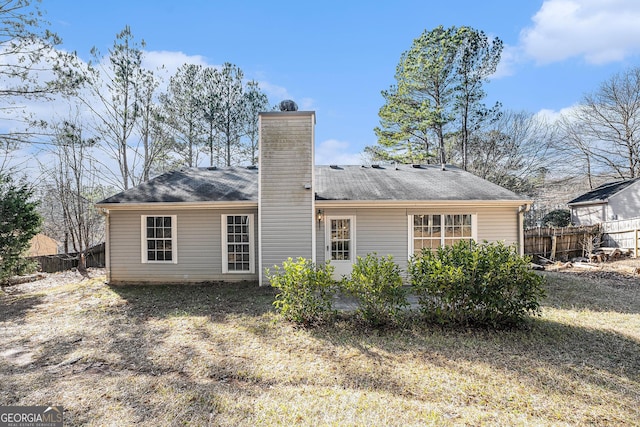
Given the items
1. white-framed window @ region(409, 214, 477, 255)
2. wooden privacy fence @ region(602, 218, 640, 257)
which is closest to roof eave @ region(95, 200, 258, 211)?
white-framed window @ region(409, 214, 477, 255)

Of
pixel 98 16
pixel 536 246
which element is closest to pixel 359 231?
pixel 536 246

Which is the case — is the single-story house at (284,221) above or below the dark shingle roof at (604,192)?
below

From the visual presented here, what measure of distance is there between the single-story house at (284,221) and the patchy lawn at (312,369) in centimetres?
251

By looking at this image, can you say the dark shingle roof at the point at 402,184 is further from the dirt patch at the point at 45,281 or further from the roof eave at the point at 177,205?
the dirt patch at the point at 45,281

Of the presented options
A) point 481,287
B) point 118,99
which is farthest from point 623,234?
point 118,99

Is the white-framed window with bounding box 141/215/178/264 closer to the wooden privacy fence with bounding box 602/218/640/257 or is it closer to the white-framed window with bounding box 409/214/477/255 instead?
the white-framed window with bounding box 409/214/477/255

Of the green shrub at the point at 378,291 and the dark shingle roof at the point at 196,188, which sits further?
the dark shingle roof at the point at 196,188

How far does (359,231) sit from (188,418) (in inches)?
254

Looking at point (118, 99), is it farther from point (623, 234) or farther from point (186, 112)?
point (623, 234)

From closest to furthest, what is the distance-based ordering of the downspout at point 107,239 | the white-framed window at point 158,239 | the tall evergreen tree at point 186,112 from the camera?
the downspout at point 107,239, the white-framed window at point 158,239, the tall evergreen tree at point 186,112

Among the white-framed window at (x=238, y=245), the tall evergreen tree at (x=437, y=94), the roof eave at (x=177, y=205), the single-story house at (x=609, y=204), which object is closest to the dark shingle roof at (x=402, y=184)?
the roof eave at (x=177, y=205)

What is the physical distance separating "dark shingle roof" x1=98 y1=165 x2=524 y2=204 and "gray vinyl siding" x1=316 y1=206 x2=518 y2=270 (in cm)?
39

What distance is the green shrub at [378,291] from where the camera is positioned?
5094 millimetres

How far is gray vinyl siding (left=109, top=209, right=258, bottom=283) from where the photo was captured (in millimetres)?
8984
